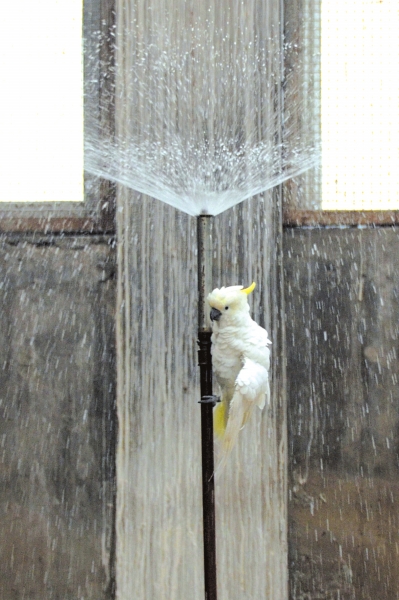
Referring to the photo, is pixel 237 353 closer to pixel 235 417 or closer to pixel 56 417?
pixel 235 417

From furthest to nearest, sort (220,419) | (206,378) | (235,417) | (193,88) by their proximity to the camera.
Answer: (193,88) < (220,419) < (235,417) < (206,378)

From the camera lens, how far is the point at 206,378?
1271mm

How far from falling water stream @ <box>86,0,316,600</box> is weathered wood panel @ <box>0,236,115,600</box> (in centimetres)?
7

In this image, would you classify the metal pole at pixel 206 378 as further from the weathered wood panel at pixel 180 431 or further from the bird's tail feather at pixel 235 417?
the weathered wood panel at pixel 180 431

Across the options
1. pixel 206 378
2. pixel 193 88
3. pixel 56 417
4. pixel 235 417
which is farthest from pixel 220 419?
pixel 193 88

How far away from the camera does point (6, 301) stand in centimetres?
187

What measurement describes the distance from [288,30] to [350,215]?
58 cm

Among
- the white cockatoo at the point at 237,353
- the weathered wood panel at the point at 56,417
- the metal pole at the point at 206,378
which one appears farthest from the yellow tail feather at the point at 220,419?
the weathered wood panel at the point at 56,417

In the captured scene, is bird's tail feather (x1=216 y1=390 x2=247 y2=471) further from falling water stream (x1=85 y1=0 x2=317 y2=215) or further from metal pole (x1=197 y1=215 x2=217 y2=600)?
falling water stream (x1=85 y1=0 x2=317 y2=215)

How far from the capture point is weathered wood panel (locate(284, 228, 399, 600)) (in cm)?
187

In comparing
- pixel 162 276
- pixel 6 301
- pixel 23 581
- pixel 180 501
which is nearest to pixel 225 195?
pixel 162 276

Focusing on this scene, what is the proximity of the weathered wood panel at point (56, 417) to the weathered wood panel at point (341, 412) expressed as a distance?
22.0 inches

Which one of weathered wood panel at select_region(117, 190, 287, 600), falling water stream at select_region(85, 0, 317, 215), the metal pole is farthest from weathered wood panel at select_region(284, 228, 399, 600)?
the metal pole

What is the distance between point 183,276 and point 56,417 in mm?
565
